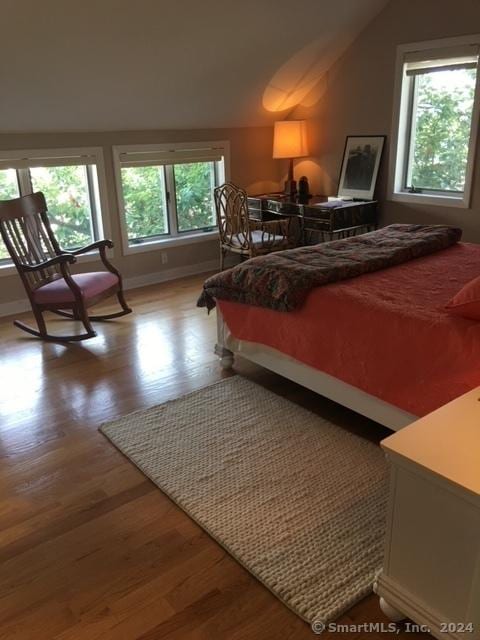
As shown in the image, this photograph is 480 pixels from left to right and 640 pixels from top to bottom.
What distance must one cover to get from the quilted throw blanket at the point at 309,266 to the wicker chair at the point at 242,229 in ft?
4.83

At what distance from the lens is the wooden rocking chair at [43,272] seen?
358 centimetres

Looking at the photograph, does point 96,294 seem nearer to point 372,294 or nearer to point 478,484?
point 372,294

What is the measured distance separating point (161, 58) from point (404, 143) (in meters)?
2.16

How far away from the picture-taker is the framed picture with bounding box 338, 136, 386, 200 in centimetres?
481

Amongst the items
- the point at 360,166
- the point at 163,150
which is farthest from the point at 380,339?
the point at 163,150

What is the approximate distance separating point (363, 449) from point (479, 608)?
3.48 feet

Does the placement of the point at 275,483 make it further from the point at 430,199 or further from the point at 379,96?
the point at 379,96

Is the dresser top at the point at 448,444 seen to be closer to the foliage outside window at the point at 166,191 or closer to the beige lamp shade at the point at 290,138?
the foliage outside window at the point at 166,191

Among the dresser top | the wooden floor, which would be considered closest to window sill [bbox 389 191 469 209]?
the wooden floor

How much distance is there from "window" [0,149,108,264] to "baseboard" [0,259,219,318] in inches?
14.5

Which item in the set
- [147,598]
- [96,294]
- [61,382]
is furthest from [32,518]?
[96,294]

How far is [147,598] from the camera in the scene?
1709 millimetres

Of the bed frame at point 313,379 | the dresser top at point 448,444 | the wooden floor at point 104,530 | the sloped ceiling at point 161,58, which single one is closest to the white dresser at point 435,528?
the dresser top at point 448,444

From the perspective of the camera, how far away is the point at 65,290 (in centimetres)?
359
